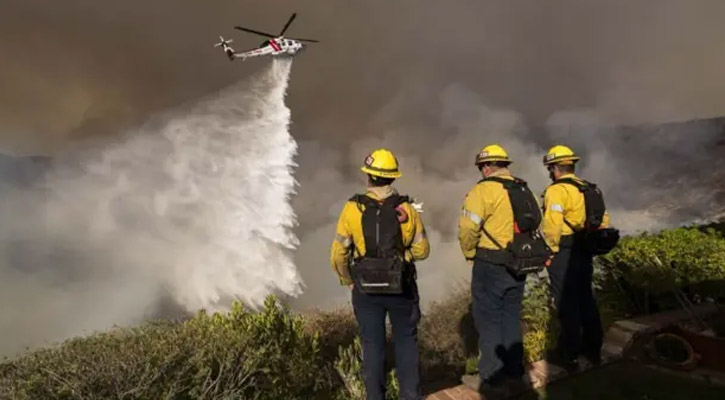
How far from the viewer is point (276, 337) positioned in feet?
15.0

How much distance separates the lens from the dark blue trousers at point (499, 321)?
400cm

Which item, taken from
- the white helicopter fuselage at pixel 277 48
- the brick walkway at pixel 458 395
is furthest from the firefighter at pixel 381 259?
the white helicopter fuselage at pixel 277 48

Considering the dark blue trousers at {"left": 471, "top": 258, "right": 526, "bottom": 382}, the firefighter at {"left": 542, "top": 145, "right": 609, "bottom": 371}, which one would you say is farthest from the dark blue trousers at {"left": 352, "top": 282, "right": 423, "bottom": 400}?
the firefighter at {"left": 542, "top": 145, "right": 609, "bottom": 371}

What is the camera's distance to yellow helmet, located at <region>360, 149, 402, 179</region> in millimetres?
3641

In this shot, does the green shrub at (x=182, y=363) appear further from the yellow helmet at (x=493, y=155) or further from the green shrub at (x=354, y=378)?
the yellow helmet at (x=493, y=155)

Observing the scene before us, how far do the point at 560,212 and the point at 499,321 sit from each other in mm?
1101

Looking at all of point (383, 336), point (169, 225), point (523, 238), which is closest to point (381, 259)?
point (383, 336)

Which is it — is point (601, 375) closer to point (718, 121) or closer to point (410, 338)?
point (410, 338)

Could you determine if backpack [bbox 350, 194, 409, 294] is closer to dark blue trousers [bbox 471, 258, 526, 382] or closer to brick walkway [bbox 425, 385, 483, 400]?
dark blue trousers [bbox 471, 258, 526, 382]

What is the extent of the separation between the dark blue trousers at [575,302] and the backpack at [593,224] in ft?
0.40

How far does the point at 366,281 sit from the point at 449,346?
467cm

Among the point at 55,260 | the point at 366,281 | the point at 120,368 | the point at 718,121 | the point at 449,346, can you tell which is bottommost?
the point at 449,346

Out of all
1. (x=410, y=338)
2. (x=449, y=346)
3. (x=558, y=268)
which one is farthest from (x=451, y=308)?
(x=410, y=338)

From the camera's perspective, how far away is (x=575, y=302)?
4.43m
